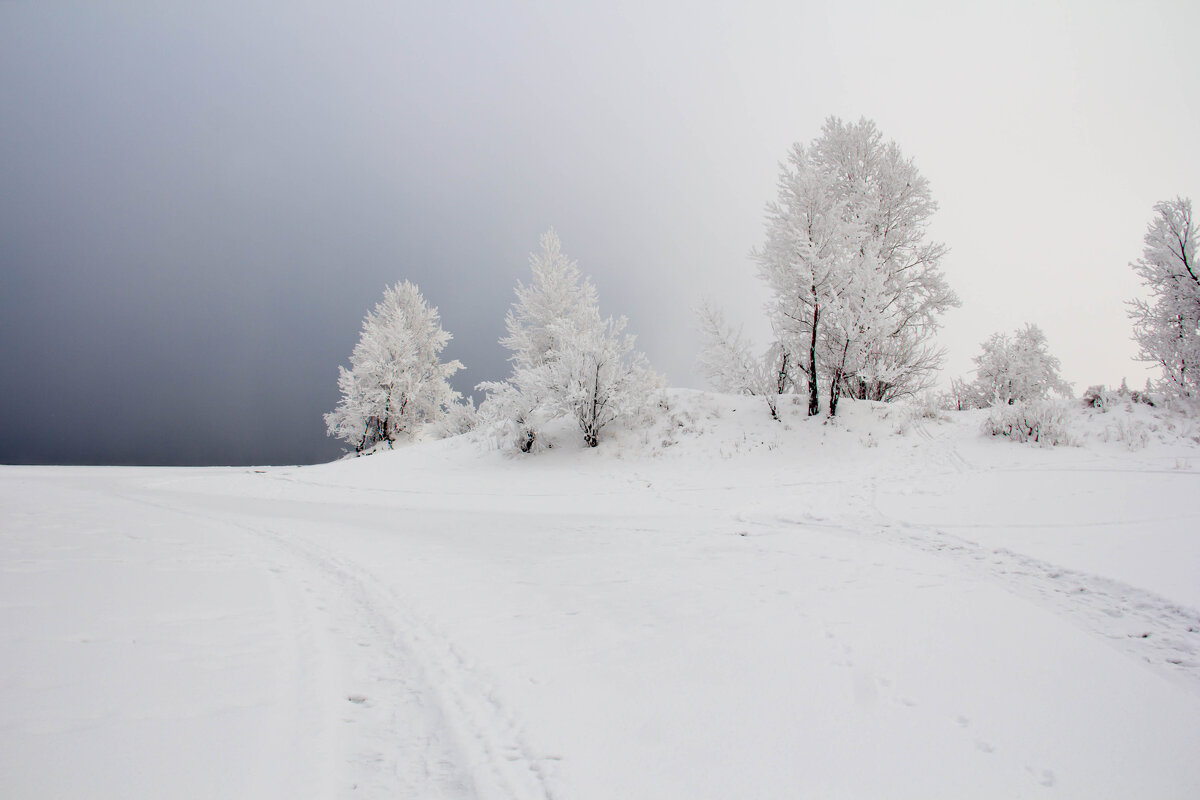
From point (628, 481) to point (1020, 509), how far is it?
7.96 m

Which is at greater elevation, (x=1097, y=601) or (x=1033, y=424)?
(x=1033, y=424)

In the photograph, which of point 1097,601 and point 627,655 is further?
point 1097,601

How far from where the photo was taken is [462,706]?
2451 millimetres

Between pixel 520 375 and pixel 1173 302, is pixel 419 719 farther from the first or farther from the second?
pixel 1173 302

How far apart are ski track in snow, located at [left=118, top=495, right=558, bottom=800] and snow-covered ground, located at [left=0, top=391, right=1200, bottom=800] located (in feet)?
0.05

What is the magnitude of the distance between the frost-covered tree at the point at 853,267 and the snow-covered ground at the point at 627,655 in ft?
26.4

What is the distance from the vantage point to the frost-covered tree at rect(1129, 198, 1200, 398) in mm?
11805

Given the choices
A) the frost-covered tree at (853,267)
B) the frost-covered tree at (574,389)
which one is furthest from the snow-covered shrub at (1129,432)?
the frost-covered tree at (574,389)

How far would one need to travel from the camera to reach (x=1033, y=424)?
436 inches

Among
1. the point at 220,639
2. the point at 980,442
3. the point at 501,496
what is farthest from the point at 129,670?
the point at 980,442

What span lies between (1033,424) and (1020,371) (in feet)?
51.5

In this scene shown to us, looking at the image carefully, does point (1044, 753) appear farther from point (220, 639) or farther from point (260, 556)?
point (260, 556)

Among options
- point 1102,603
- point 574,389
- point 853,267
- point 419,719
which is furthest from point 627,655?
point 853,267

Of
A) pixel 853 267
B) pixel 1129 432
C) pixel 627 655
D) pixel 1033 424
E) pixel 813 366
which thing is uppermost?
pixel 853 267
